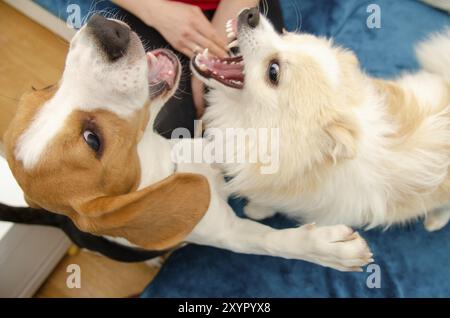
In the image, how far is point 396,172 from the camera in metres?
1.28

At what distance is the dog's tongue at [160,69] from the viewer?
1.22 metres

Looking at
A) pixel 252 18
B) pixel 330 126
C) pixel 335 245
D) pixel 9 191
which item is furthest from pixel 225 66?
pixel 9 191

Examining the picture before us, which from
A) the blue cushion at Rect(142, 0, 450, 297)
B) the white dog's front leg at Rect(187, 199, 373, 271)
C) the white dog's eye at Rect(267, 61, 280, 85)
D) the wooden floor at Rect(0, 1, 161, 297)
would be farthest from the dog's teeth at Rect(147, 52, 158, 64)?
the wooden floor at Rect(0, 1, 161, 297)

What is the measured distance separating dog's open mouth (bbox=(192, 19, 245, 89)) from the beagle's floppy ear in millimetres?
465

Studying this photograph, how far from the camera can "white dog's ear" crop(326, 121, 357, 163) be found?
43.0 inches

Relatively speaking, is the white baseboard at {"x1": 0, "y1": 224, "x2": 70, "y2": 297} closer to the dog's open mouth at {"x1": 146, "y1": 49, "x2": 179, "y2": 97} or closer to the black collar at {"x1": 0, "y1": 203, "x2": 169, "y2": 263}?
the black collar at {"x1": 0, "y1": 203, "x2": 169, "y2": 263}

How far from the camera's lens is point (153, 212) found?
0.97m

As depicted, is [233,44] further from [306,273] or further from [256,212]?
[306,273]

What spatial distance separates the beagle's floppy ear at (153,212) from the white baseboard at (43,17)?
128 cm

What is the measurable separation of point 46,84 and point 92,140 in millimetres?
1265

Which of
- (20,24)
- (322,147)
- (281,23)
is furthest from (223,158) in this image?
(20,24)

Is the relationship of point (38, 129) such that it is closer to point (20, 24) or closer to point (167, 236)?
point (167, 236)

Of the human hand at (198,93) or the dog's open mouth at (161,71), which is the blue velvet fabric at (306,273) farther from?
the dog's open mouth at (161,71)
